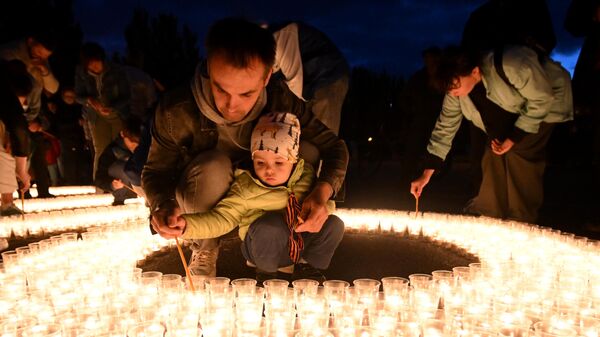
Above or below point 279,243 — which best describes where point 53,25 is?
above

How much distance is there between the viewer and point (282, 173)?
102 inches

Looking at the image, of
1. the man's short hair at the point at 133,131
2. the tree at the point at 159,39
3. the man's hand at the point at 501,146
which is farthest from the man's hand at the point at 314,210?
the tree at the point at 159,39

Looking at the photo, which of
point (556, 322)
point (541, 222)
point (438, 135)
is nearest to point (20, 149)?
point (438, 135)

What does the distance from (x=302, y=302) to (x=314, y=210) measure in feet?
1.75

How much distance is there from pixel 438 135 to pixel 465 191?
2985 mm

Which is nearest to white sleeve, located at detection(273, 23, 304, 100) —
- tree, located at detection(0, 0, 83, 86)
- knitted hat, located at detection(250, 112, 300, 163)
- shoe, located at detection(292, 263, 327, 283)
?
knitted hat, located at detection(250, 112, 300, 163)

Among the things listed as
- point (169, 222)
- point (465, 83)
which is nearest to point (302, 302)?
point (169, 222)

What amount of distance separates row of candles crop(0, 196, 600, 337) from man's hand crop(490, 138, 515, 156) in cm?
146

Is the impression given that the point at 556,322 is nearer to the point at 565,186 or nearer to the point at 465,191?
the point at 465,191

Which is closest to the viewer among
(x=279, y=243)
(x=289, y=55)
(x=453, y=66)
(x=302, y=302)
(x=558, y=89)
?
(x=302, y=302)

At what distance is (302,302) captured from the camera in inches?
79.7

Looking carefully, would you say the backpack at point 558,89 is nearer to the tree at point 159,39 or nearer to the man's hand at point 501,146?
the man's hand at point 501,146

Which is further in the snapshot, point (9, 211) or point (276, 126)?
point (9, 211)

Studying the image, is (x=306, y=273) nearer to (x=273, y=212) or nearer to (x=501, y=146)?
(x=273, y=212)
